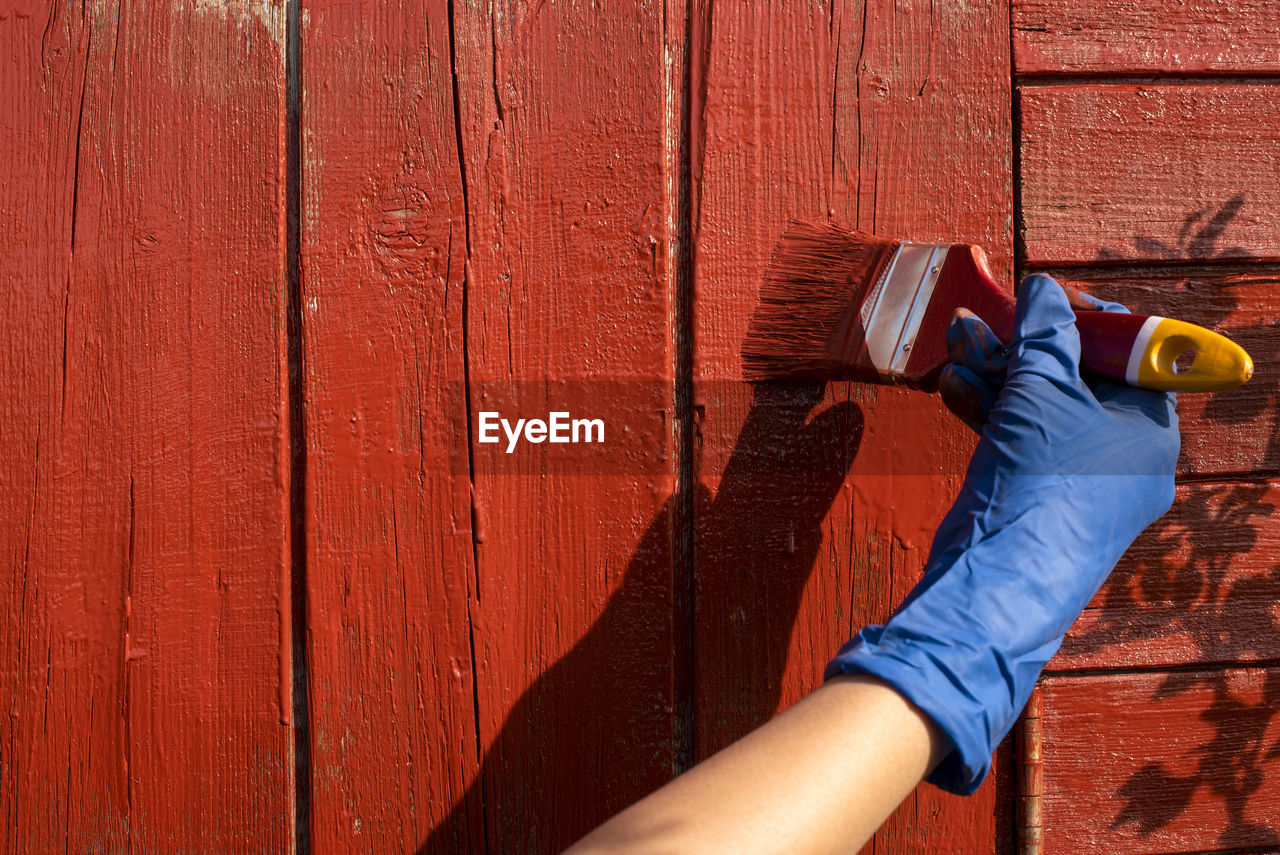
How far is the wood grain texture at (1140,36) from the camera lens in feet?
3.34

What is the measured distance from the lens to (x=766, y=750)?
0.59m

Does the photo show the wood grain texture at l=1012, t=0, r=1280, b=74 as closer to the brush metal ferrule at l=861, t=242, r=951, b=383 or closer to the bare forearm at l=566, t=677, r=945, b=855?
the brush metal ferrule at l=861, t=242, r=951, b=383

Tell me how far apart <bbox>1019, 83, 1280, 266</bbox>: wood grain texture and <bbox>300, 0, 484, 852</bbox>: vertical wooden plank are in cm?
76

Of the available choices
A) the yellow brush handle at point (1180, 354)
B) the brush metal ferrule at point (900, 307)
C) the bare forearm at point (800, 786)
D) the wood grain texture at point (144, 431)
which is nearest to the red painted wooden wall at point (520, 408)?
the wood grain texture at point (144, 431)

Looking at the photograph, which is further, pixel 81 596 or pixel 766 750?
pixel 81 596

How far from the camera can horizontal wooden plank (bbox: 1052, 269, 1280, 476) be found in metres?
1.01

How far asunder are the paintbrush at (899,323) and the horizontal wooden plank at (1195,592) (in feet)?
1.06

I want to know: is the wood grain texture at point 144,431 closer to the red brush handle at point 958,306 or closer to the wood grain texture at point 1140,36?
the red brush handle at point 958,306

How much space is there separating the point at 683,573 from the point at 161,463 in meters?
0.67

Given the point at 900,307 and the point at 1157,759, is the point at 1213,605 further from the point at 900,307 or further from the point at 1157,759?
the point at 900,307

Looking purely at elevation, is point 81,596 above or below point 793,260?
below

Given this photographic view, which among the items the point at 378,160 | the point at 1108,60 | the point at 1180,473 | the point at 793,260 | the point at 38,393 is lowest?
the point at 1180,473

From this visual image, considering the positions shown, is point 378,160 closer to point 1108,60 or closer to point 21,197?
point 21,197

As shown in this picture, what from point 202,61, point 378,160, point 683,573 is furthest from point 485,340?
point 202,61
